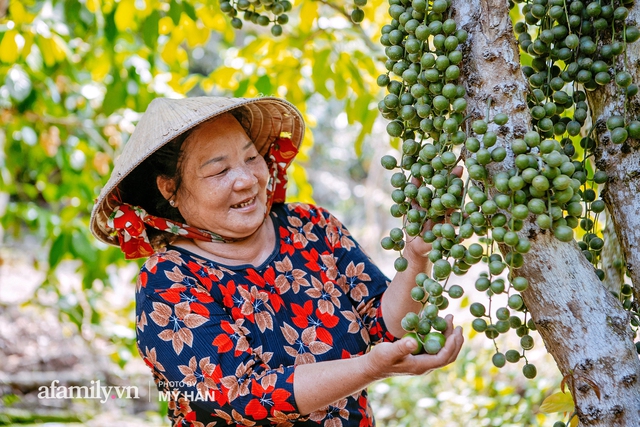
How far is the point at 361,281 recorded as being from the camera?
213 cm

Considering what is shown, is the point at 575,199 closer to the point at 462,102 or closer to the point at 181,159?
the point at 462,102

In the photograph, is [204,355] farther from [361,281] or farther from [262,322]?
[361,281]

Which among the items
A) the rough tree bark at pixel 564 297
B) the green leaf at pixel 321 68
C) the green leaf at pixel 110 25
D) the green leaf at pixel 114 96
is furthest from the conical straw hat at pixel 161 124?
the green leaf at pixel 114 96

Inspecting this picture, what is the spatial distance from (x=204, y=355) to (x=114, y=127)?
2.81m

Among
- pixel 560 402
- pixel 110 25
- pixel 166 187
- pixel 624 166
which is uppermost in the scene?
pixel 110 25

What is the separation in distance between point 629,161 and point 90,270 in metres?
Result: 2.99

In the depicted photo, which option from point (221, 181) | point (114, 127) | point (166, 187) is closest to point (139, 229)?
point (166, 187)

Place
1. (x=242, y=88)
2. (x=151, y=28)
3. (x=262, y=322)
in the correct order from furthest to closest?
(x=242, y=88), (x=151, y=28), (x=262, y=322)

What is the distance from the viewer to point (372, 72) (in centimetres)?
298

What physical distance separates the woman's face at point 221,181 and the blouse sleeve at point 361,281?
1.16 ft

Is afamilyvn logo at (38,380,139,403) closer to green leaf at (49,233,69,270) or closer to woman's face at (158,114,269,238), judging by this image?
green leaf at (49,233,69,270)

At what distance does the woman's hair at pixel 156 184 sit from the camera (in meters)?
1.94

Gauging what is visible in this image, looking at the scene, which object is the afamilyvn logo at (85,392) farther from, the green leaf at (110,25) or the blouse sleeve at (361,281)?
the green leaf at (110,25)

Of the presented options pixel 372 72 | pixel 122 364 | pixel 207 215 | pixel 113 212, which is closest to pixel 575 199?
pixel 207 215
